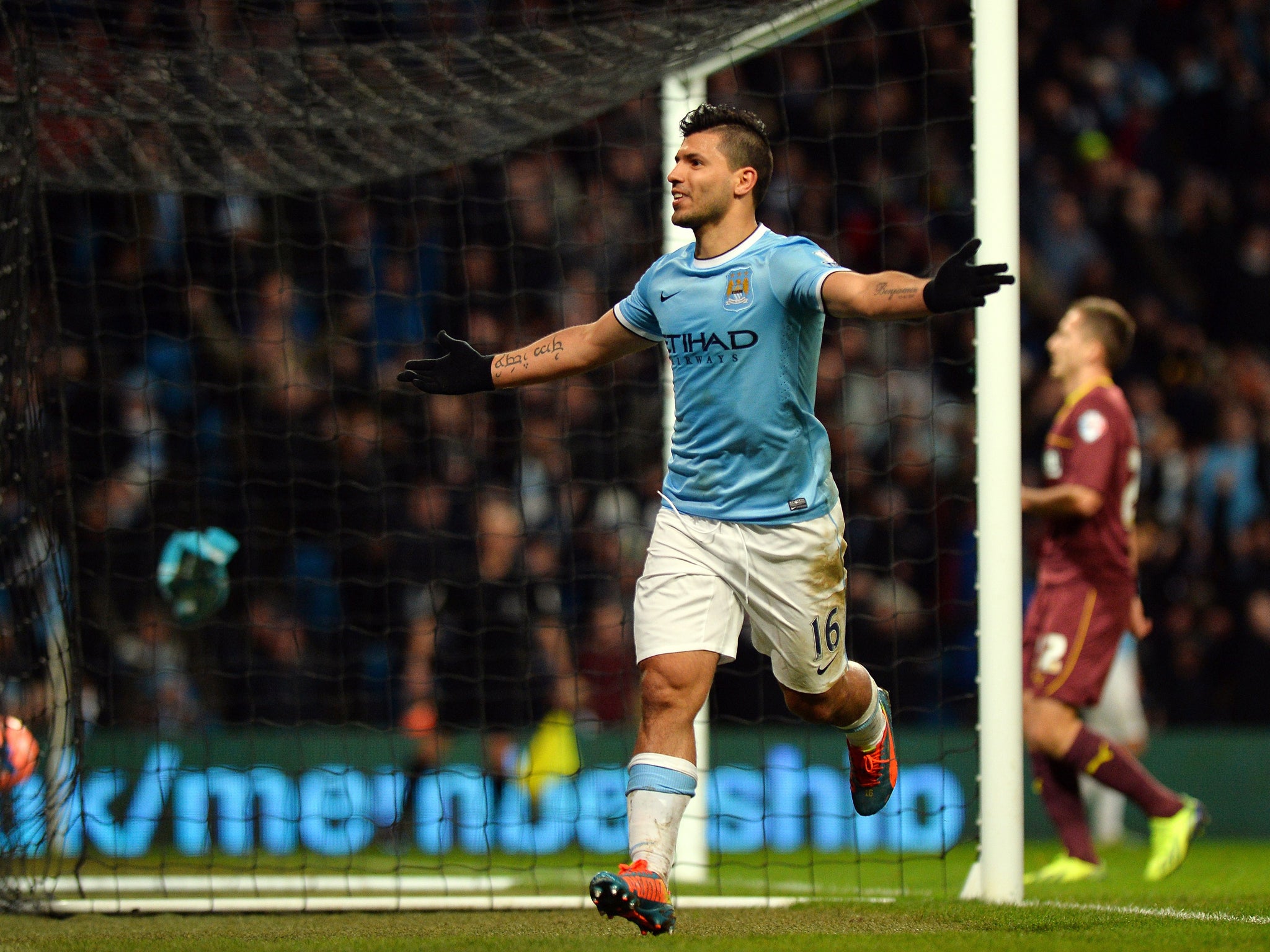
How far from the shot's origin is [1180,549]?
1082cm

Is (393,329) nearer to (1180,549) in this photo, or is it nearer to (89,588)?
(89,588)

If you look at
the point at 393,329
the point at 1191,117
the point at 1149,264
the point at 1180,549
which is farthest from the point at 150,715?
the point at 1191,117

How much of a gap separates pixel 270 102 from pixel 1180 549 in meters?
7.09

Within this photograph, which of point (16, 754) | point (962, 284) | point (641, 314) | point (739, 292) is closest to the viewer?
point (962, 284)

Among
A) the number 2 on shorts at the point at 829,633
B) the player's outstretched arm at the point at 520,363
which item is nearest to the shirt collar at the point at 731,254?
the player's outstretched arm at the point at 520,363

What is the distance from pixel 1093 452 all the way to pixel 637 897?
3.38 meters

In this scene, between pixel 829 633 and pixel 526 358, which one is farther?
pixel 526 358

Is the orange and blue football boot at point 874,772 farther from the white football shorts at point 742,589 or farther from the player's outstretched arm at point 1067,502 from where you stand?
the player's outstretched arm at point 1067,502

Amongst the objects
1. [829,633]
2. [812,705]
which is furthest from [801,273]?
[812,705]

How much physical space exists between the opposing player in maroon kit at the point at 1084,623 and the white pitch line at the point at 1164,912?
3.84 ft

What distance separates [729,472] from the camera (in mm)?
4160

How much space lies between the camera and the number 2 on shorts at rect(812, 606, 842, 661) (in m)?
4.24

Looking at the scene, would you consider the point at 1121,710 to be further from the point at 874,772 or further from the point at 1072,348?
the point at 874,772

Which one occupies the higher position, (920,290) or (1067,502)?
(920,290)
